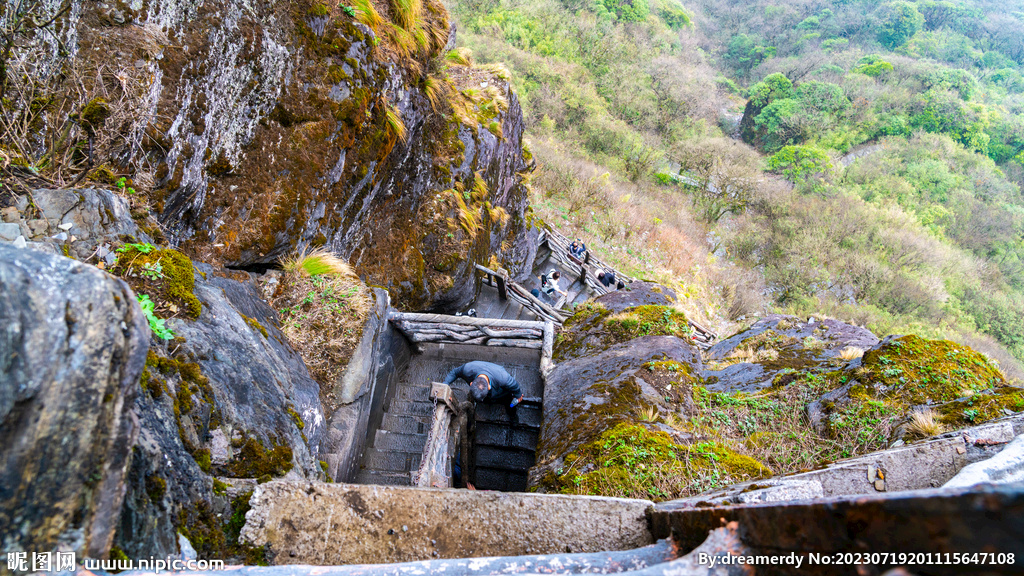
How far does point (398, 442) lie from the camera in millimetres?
5539

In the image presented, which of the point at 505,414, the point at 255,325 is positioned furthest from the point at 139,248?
the point at 505,414

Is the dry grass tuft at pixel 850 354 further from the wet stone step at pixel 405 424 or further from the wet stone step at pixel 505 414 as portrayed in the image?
the wet stone step at pixel 405 424

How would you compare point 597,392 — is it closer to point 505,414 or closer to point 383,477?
point 505,414

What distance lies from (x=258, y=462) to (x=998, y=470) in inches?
153

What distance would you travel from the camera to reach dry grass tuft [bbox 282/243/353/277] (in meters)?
4.96

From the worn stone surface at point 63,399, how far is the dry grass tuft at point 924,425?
14.2ft

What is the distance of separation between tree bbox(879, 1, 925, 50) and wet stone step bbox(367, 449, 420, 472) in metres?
60.4

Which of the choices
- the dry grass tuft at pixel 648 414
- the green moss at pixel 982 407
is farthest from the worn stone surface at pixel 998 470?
the dry grass tuft at pixel 648 414

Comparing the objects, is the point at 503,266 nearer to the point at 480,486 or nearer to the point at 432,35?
the point at 432,35

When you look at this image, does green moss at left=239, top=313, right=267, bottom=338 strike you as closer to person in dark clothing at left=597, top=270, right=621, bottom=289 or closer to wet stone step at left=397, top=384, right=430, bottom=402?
wet stone step at left=397, top=384, right=430, bottom=402

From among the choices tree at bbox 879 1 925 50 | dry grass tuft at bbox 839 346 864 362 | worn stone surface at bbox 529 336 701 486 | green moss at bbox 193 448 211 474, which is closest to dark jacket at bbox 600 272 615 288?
worn stone surface at bbox 529 336 701 486

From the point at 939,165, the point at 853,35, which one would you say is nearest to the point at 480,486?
the point at 939,165

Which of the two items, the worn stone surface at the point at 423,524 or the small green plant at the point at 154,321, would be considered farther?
the small green plant at the point at 154,321

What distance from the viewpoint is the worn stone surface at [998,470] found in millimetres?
1958
